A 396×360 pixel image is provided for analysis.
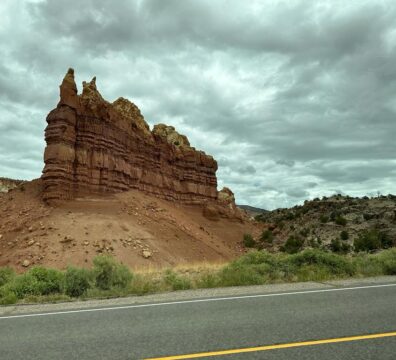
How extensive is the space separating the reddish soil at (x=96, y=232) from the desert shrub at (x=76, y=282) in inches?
716

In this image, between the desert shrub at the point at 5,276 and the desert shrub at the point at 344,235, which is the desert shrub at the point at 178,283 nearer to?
the desert shrub at the point at 5,276

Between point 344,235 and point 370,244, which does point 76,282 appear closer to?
point 370,244

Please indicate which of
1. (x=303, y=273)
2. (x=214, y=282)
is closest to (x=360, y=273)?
(x=303, y=273)

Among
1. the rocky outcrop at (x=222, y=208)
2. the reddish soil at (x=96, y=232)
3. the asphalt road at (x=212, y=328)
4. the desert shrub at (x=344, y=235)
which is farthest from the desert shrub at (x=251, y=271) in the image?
the rocky outcrop at (x=222, y=208)

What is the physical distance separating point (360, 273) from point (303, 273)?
2234mm

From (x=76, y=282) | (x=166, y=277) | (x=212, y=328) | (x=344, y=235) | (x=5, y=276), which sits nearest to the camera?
(x=212, y=328)

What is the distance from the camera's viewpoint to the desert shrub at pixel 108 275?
1573 centimetres

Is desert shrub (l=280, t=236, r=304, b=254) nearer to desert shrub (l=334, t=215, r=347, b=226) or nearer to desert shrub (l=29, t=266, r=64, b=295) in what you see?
desert shrub (l=334, t=215, r=347, b=226)

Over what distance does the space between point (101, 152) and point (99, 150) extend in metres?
0.28

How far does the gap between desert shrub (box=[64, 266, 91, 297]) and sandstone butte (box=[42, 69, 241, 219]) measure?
25982 mm

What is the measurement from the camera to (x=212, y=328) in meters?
7.99

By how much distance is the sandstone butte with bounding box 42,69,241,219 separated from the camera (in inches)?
1594

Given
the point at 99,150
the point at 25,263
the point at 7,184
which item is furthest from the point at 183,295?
the point at 7,184

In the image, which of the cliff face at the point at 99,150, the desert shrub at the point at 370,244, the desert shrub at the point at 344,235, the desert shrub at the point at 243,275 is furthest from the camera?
the desert shrub at the point at 344,235
